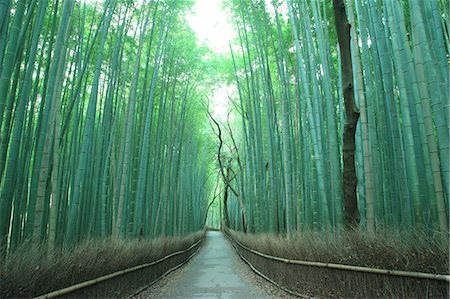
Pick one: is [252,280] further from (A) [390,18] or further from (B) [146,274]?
(A) [390,18]

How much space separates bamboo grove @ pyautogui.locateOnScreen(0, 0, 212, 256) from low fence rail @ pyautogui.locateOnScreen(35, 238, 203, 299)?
50cm

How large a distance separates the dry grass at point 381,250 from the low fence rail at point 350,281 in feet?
0.16

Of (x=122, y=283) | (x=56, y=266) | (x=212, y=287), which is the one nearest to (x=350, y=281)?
(x=56, y=266)

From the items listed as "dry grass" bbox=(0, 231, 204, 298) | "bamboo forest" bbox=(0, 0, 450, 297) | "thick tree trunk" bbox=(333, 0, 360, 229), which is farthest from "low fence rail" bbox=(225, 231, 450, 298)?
"dry grass" bbox=(0, 231, 204, 298)

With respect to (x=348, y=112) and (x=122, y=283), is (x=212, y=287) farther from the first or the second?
(x=348, y=112)

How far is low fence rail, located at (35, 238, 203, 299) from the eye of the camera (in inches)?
96.7

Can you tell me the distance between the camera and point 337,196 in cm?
375

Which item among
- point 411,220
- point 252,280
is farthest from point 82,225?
point 411,220

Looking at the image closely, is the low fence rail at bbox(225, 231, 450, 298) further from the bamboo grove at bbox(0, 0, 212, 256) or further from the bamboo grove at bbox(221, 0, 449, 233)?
the bamboo grove at bbox(0, 0, 212, 256)

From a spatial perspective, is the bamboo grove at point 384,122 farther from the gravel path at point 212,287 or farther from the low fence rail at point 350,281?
the gravel path at point 212,287

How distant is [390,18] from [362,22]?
0.61 m

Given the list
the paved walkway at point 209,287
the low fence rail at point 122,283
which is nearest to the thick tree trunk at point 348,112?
the paved walkway at point 209,287

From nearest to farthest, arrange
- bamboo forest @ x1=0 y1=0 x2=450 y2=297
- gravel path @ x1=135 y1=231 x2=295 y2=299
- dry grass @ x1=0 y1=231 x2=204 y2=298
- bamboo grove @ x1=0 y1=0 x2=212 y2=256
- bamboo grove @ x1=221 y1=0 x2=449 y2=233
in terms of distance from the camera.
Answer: dry grass @ x1=0 y1=231 x2=204 y2=298, bamboo grove @ x1=221 y1=0 x2=449 y2=233, bamboo forest @ x1=0 y1=0 x2=450 y2=297, bamboo grove @ x1=0 y1=0 x2=212 y2=256, gravel path @ x1=135 y1=231 x2=295 y2=299

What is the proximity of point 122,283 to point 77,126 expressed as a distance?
2.09 meters
